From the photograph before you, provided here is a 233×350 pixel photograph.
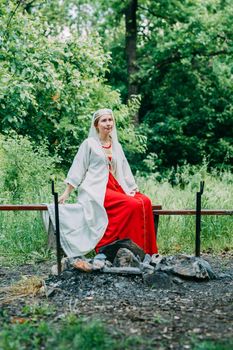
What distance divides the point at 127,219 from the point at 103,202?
31 cm

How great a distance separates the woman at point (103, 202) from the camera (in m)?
6.19

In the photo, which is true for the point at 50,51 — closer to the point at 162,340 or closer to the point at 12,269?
the point at 12,269

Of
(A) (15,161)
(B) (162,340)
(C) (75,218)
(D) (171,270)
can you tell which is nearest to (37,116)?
(A) (15,161)

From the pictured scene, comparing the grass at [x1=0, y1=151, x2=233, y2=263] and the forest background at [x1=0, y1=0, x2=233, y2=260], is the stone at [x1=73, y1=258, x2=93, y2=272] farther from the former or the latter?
the forest background at [x1=0, y1=0, x2=233, y2=260]

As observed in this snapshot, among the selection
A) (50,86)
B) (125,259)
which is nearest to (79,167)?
(125,259)

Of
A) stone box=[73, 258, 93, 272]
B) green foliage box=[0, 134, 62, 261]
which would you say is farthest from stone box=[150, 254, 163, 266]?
green foliage box=[0, 134, 62, 261]

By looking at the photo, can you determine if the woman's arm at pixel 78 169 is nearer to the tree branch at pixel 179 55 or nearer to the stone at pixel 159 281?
the stone at pixel 159 281

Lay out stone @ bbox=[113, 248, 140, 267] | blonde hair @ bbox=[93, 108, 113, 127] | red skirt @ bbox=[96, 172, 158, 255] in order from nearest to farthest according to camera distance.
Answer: stone @ bbox=[113, 248, 140, 267]
red skirt @ bbox=[96, 172, 158, 255]
blonde hair @ bbox=[93, 108, 113, 127]

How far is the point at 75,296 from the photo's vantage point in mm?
5055

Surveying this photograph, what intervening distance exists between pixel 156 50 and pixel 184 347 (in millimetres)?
12332

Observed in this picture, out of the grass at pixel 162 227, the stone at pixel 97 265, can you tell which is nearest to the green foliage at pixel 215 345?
the stone at pixel 97 265

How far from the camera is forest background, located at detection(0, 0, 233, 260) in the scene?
8863 millimetres

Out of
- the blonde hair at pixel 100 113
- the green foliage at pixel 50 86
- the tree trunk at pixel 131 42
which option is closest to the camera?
the blonde hair at pixel 100 113

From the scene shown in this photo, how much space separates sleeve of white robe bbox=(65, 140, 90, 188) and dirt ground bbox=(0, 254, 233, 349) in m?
1.01
